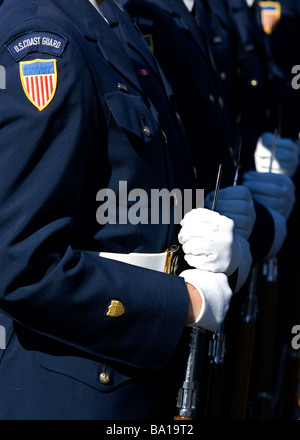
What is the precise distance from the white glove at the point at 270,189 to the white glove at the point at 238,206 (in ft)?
1.85

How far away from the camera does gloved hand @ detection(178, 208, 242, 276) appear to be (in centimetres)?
177

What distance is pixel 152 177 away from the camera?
175 centimetres

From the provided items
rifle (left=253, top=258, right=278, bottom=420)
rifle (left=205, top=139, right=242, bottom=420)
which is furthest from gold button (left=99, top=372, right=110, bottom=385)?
rifle (left=253, top=258, right=278, bottom=420)

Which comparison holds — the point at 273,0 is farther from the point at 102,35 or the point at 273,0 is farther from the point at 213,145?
the point at 102,35

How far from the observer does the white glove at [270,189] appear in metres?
2.83

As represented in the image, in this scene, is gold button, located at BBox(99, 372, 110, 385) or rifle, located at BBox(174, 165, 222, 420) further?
rifle, located at BBox(174, 165, 222, 420)

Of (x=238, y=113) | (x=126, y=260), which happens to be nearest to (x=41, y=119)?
(x=126, y=260)

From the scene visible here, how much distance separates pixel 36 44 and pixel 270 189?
4.85 feet

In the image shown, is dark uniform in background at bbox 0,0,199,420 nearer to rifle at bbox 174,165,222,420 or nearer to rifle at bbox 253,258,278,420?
rifle at bbox 174,165,222,420

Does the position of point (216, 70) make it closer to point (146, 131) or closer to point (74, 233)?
→ point (146, 131)

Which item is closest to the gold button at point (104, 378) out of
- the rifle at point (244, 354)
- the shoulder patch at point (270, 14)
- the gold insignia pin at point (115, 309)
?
the gold insignia pin at point (115, 309)

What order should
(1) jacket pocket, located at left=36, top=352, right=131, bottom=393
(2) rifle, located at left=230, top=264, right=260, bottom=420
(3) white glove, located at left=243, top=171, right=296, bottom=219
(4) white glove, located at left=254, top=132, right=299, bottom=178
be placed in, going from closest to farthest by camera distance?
(1) jacket pocket, located at left=36, top=352, right=131, bottom=393, (2) rifle, located at left=230, top=264, right=260, bottom=420, (3) white glove, located at left=243, top=171, right=296, bottom=219, (4) white glove, located at left=254, top=132, right=299, bottom=178

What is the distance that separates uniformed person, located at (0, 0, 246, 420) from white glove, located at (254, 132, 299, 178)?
1.61 meters
